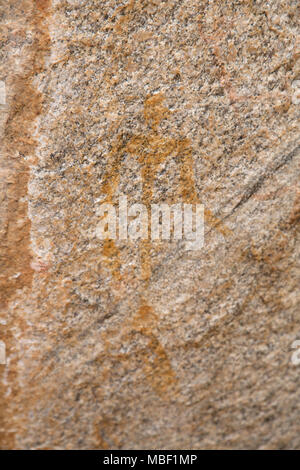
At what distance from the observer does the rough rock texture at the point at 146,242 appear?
799 millimetres

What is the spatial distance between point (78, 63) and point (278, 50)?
391 mm

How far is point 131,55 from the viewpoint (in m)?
0.81

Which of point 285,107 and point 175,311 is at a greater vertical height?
point 285,107

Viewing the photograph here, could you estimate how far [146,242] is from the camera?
84 centimetres

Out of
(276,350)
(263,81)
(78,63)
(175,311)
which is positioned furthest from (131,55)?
(276,350)

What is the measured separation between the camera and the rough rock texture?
799mm

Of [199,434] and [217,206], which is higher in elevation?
[217,206]

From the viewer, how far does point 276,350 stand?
82cm
